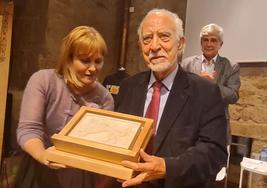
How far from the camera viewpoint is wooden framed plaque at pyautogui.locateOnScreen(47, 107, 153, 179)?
3.71 feet

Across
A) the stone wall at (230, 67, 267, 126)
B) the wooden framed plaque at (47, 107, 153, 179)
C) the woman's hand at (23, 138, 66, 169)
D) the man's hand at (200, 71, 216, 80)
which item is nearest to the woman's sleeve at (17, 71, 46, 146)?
the woman's hand at (23, 138, 66, 169)

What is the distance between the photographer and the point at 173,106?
141 centimetres

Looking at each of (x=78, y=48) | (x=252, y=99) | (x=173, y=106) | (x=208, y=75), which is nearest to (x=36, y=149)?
(x=78, y=48)

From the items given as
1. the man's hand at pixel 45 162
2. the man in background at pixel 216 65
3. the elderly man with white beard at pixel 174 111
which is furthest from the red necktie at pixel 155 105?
the man in background at pixel 216 65

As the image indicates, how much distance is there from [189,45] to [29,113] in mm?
3161

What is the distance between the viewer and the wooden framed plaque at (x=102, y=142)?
1.13 metres

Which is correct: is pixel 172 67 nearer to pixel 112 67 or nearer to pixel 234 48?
pixel 234 48

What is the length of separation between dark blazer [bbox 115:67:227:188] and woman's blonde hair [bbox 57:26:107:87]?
0.27 metres

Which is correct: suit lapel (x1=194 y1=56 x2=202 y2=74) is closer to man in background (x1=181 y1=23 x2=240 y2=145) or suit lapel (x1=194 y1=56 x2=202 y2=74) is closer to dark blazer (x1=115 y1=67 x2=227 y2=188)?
man in background (x1=181 y1=23 x2=240 y2=145)

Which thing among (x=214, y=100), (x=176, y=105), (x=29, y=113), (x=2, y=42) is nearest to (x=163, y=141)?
(x=176, y=105)

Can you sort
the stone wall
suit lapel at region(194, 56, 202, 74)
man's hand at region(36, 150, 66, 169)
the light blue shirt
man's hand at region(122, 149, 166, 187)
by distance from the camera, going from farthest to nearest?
the stone wall
suit lapel at region(194, 56, 202, 74)
the light blue shirt
man's hand at region(36, 150, 66, 169)
man's hand at region(122, 149, 166, 187)

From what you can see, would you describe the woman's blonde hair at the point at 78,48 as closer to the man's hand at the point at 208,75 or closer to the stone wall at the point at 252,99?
the man's hand at the point at 208,75

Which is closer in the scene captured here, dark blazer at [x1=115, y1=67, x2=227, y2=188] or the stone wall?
dark blazer at [x1=115, y1=67, x2=227, y2=188]

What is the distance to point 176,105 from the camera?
55.4 inches
